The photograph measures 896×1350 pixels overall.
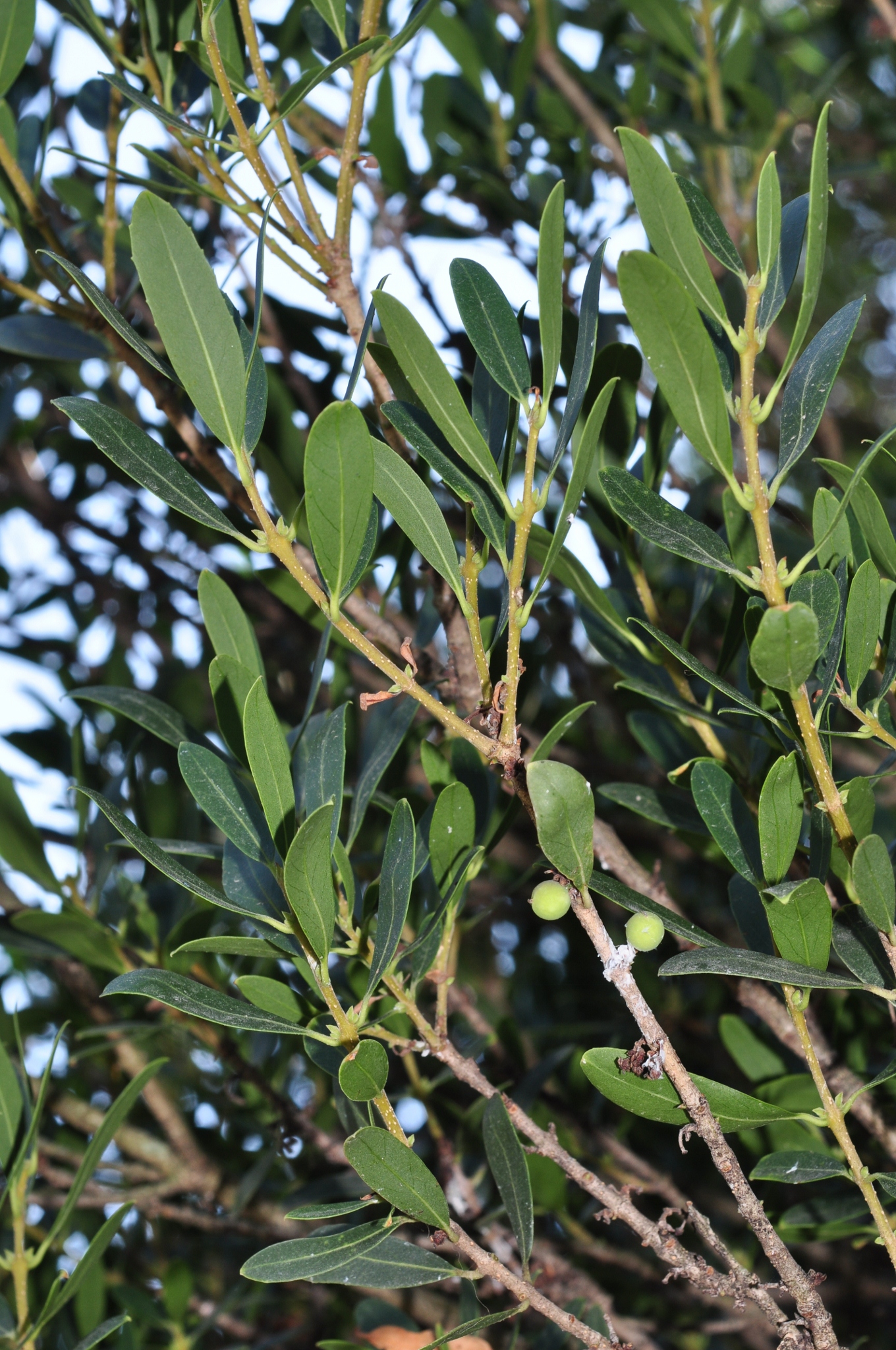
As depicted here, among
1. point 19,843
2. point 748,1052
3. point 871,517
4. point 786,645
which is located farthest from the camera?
point 19,843

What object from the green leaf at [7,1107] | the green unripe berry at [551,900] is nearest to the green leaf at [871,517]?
the green unripe berry at [551,900]

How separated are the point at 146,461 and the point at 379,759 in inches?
8.2

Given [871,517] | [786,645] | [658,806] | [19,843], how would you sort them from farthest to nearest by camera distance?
[19,843] < [658,806] < [871,517] < [786,645]

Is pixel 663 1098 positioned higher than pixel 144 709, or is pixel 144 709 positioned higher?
pixel 144 709

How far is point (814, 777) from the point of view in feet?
1.62

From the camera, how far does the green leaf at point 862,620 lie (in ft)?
1.64

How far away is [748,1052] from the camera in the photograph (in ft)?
2.47

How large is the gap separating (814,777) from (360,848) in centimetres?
63

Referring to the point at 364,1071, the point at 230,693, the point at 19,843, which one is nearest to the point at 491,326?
the point at 230,693

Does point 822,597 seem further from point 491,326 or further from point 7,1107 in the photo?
point 7,1107

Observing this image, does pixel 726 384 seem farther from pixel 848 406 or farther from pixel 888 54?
pixel 848 406

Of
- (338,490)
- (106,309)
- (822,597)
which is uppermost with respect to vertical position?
(106,309)

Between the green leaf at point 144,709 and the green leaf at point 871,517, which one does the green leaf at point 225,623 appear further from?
the green leaf at point 871,517

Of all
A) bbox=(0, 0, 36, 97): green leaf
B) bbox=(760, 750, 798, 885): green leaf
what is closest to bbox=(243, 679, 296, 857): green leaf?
bbox=(760, 750, 798, 885): green leaf
